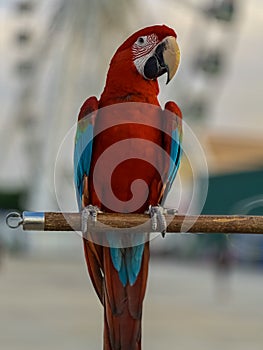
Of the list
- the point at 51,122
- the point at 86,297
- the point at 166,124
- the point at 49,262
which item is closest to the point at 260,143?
the point at 49,262

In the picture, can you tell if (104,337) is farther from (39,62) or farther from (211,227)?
(39,62)

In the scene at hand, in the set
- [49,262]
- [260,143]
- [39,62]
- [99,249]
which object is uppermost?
[99,249]

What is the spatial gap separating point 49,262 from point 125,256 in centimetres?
4057

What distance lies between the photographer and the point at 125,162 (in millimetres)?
1743

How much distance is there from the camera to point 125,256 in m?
1.72

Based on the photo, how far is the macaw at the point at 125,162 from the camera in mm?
1657

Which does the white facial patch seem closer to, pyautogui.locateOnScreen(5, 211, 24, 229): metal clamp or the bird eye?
the bird eye

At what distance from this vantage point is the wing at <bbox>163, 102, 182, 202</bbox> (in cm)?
183

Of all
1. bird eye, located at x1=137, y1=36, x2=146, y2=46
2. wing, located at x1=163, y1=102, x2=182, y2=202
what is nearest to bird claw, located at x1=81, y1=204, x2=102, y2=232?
wing, located at x1=163, y1=102, x2=182, y2=202

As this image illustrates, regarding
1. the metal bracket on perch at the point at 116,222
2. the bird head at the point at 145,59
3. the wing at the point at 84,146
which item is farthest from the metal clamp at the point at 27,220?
the bird head at the point at 145,59

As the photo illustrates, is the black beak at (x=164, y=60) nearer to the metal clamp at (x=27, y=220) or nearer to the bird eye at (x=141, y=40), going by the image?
the bird eye at (x=141, y=40)

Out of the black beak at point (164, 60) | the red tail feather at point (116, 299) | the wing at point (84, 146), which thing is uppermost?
the black beak at point (164, 60)

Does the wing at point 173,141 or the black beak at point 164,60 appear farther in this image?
the wing at point 173,141

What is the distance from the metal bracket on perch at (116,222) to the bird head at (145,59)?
9.2 inches
